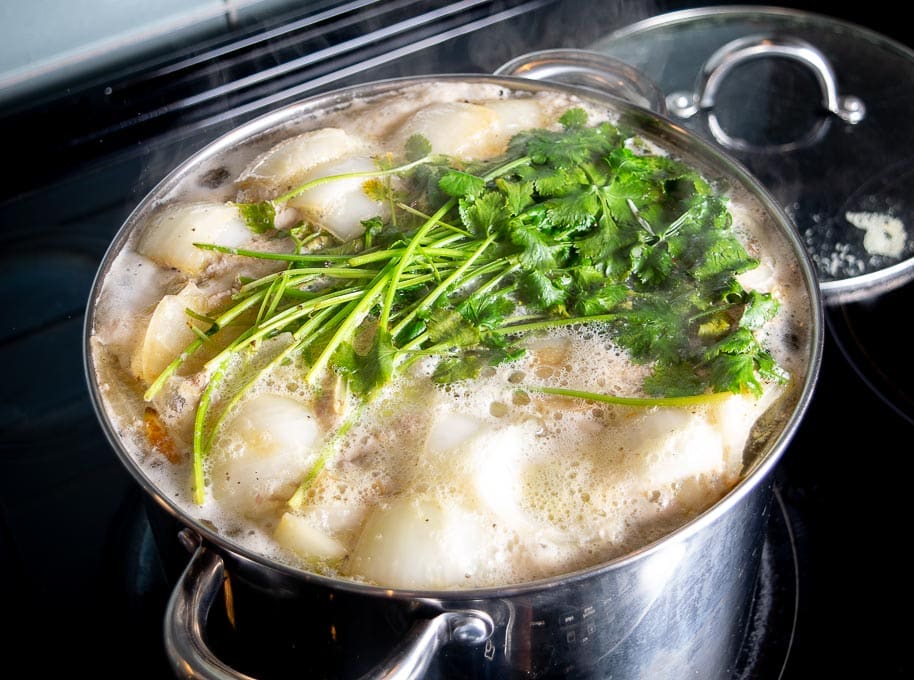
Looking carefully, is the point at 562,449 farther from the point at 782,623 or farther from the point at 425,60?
the point at 425,60

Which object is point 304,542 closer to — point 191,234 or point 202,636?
point 202,636

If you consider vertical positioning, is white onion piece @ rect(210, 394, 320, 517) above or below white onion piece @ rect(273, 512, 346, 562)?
above

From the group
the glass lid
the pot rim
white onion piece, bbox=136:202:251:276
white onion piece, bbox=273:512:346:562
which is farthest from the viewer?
the glass lid

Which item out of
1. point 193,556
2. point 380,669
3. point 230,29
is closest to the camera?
point 380,669

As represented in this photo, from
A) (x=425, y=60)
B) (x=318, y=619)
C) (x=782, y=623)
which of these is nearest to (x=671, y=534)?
(x=318, y=619)

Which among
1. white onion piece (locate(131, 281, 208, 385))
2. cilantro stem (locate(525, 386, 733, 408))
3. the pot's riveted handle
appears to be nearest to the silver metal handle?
the pot's riveted handle

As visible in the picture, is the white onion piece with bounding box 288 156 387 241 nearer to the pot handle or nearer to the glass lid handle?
the pot handle
